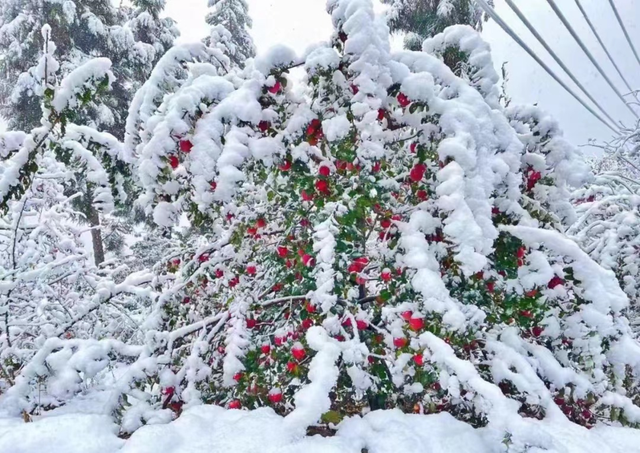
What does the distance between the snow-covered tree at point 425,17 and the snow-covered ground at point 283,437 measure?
13357mm

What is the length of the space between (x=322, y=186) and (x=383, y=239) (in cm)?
44

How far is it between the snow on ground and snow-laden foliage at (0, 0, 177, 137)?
10.6m

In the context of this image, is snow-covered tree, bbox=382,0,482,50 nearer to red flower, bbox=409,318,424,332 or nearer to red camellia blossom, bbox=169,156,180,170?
red camellia blossom, bbox=169,156,180,170

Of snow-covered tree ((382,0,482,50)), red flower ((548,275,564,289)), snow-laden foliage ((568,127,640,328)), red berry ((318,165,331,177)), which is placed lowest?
red flower ((548,275,564,289))

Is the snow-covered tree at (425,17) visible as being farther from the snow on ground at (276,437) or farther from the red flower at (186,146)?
the snow on ground at (276,437)

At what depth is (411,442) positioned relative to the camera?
1489 mm

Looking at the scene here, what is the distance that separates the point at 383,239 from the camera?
7.16 feet

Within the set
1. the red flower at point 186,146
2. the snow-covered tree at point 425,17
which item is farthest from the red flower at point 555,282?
the snow-covered tree at point 425,17

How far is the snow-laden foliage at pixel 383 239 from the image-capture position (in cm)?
172

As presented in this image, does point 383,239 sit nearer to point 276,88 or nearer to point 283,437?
point 276,88

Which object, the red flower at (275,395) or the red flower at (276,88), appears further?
the red flower at (275,395)

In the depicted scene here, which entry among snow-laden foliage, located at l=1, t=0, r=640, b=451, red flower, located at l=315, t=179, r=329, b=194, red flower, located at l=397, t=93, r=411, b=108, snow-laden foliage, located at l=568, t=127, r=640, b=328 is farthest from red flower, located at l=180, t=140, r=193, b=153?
snow-laden foliage, located at l=568, t=127, r=640, b=328

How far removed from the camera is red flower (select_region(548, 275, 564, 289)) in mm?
2031

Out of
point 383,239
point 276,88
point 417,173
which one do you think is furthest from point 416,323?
point 276,88
